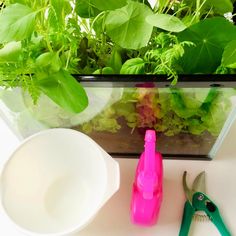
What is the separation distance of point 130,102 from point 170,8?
15 cm

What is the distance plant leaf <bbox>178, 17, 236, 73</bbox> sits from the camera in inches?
19.4

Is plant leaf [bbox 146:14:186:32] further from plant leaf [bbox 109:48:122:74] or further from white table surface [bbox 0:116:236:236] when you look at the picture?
white table surface [bbox 0:116:236:236]

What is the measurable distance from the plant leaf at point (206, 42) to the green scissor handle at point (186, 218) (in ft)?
0.71

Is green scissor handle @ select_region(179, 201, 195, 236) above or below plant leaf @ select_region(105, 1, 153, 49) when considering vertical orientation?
below

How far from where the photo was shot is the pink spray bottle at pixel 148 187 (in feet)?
1.73

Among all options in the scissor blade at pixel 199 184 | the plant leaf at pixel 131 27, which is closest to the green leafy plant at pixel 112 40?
the plant leaf at pixel 131 27

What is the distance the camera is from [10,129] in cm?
68

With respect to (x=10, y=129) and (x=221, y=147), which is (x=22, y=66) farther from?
(x=221, y=147)

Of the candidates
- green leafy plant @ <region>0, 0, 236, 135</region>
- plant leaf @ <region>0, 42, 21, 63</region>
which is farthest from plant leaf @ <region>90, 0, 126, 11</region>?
plant leaf @ <region>0, 42, 21, 63</region>

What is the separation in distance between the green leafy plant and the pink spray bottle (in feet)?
0.23

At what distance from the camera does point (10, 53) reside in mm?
465

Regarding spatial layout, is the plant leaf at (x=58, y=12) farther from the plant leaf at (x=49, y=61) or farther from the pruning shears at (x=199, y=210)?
the pruning shears at (x=199, y=210)

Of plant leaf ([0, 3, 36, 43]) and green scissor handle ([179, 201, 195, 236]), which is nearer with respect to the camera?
plant leaf ([0, 3, 36, 43])

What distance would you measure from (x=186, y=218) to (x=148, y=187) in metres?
0.10
